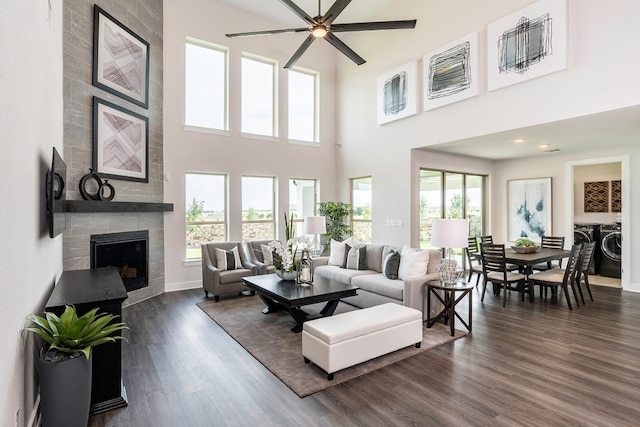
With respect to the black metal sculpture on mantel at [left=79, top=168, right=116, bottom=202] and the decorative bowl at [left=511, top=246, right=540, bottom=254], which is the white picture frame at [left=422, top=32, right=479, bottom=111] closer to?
the decorative bowl at [left=511, top=246, right=540, bottom=254]

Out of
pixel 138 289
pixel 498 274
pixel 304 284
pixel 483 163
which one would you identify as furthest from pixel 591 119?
pixel 138 289

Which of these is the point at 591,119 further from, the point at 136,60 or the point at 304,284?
the point at 136,60

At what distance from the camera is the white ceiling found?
4.48 m

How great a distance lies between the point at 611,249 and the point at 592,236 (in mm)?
411

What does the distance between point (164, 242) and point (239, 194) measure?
5.78 feet

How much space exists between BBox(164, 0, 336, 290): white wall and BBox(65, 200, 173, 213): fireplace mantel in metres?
0.51

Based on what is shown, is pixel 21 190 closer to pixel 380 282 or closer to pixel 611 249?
pixel 380 282

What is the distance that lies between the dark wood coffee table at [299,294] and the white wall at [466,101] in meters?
2.70

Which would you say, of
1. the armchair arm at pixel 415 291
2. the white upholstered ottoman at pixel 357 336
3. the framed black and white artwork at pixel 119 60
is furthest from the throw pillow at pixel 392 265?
the framed black and white artwork at pixel 119 60

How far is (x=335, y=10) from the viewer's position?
3.76m

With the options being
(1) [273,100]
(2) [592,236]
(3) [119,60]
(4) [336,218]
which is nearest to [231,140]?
(1) [273,100]

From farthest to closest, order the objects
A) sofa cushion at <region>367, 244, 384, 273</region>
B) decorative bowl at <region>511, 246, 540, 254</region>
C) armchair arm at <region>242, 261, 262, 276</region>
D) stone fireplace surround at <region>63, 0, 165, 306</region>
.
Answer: armchair arm at <region>242, 261, 262, 276</region>, decorative bowl at <region>511, 246, 540, 254</region>, sofa cushion at <region>367, 244, 384, 273</region>, stone fireplace surround at <region>63, 0, 165, 306</region>

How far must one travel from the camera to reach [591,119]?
4.29 m

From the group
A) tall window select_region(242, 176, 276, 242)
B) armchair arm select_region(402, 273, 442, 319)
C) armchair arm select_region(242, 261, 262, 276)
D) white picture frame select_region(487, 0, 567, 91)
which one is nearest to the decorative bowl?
armchair arm select_region(402, 273, 442, 319)
